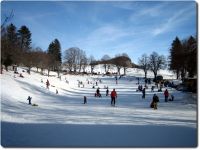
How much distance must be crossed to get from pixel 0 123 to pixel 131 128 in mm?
6151

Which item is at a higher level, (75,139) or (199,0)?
(199,0)

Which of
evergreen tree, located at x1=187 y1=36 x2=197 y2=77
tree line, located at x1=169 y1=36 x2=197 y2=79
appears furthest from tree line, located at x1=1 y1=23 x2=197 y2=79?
evergreen tree, located at x1=187 y1=36 x2=197 y2=77

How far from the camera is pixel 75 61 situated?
350ft

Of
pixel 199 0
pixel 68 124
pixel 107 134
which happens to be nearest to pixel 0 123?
pixel 68 124

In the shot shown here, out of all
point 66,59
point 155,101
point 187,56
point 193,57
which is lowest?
point 155,101

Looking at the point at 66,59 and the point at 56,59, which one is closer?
the point at 56,59

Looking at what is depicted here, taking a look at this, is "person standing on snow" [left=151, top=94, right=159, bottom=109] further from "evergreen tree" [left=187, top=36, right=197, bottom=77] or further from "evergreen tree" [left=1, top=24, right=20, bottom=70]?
"evergreen tree" [left=1, top=24, right=20, bottom=70]

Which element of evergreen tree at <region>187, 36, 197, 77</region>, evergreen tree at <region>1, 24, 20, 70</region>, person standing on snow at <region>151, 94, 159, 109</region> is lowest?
person standing on snow at <region>151, 94, 159, 109</region>

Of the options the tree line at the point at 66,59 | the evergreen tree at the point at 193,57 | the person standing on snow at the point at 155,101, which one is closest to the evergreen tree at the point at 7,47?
the tree line at the point at 66,59

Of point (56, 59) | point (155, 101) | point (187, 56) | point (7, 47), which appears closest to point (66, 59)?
point (56, 59)

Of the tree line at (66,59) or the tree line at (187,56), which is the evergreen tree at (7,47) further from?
the tree line at (187,56)

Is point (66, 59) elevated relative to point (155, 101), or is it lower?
elevated

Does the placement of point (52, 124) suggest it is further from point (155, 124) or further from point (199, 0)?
point (199, 0)

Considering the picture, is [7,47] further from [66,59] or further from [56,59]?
[66,59]
